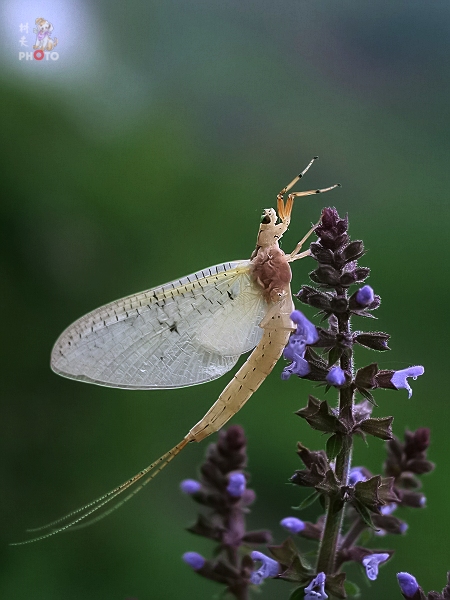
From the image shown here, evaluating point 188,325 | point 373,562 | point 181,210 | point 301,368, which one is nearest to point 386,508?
point 373,562

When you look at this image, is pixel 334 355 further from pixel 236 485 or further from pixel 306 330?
pixel 236 485

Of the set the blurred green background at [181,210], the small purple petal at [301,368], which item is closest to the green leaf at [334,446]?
the small purple petal at [301,368]

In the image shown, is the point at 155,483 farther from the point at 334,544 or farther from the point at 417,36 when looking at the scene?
the point at 417,36

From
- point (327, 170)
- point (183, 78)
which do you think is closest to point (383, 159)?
point (327, 170)

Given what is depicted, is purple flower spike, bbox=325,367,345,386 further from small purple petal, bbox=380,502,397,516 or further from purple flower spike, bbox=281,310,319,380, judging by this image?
small purple petal, bbox=380,502,397,516

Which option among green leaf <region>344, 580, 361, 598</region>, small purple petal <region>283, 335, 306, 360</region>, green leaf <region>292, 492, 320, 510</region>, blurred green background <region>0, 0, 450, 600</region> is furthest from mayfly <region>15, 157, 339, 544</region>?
blurred green background <region>0, 0, 450, 600</region>

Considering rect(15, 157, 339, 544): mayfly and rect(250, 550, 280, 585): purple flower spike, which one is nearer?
rect(250, 550, 280, 585): purple flower spike
